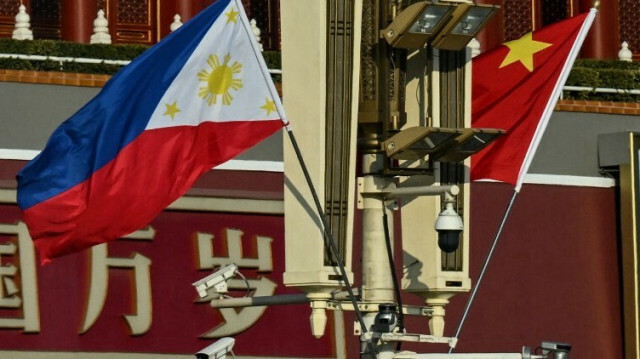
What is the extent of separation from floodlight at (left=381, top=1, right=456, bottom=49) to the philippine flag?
1.14m

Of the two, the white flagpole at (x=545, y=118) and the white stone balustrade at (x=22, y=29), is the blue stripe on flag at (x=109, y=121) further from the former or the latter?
the white stone balustrade at (x=22, y=29)

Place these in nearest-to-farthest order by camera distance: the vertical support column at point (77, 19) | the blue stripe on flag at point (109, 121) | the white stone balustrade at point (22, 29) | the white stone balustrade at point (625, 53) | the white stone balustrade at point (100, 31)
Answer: the blue stripe on flag at point (109, 121) < the white stone balustrade at point (22, 29) < the white stone balustrade at point (100, 31) < the vertical support column at point (77, 19) < the white stone balustrade at point (625, 53)

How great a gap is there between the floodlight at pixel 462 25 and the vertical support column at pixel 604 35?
13.3 metres

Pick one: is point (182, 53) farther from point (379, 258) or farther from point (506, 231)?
point (506, 231)

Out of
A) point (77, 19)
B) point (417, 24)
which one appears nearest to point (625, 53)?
point (77, 19)

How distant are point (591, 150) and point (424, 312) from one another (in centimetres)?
878

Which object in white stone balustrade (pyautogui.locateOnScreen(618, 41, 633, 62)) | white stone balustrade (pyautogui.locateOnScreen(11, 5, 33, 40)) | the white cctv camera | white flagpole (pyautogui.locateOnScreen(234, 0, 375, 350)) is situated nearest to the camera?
white flagpole (pyautogui.locateOnScreen(234, 0, 375, 350))

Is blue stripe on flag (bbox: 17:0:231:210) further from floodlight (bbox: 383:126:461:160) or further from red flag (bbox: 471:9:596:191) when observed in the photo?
red flag (bbox: 471:9:596:191)

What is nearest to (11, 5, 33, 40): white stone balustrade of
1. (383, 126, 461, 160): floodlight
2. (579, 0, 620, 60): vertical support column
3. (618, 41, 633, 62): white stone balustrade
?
(618, 41, 633, 62): white stone balustrade

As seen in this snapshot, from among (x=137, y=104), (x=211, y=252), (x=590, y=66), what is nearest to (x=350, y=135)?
(x=137, y=104)

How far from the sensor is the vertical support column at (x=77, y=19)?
2948 cm

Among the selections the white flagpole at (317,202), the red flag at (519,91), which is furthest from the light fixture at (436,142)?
the red flag at (519,91)

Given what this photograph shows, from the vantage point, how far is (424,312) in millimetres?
19922

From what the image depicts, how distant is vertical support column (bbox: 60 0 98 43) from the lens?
29484 millimetres
